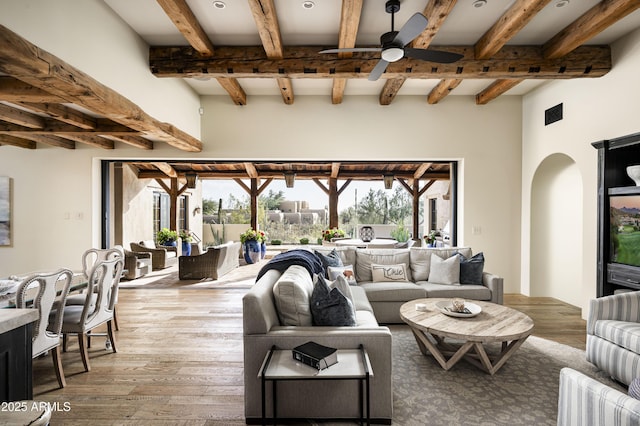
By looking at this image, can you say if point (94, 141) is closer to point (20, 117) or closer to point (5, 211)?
point (20, 117)

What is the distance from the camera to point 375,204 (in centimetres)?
1175

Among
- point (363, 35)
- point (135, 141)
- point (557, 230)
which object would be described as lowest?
point (557, 230)

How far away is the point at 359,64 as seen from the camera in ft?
12.5

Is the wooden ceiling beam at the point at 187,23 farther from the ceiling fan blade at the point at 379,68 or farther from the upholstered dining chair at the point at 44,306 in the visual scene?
the upholstered dining chair at the point at 44,306

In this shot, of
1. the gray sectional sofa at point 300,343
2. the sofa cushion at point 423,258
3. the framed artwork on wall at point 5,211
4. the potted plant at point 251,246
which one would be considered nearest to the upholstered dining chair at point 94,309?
the gray sectional sofa at point 300,343

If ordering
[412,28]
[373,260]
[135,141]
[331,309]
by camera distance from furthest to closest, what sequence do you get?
[135,141] → [373,260] → [412,28] → [331,309]

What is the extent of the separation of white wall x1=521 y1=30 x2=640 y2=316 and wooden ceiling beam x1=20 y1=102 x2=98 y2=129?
6.25m

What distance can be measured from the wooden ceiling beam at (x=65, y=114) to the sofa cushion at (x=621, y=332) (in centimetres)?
557

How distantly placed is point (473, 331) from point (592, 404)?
1.22m

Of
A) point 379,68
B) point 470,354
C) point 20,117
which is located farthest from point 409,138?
point 20,117

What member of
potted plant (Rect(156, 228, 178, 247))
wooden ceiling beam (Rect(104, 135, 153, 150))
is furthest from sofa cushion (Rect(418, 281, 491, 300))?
potted plant (Rect(156, 228, 178, 247))

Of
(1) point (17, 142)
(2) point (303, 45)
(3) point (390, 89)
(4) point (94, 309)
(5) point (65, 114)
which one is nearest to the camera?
(4) point (94, 309)

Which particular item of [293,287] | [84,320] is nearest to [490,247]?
[293,287]

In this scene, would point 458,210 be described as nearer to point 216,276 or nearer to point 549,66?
point 549,66
